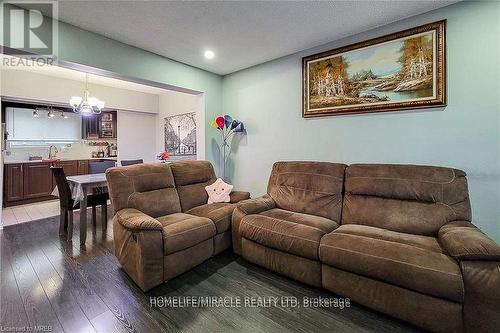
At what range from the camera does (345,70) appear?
276 cm

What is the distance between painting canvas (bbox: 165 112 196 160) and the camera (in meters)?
5.02

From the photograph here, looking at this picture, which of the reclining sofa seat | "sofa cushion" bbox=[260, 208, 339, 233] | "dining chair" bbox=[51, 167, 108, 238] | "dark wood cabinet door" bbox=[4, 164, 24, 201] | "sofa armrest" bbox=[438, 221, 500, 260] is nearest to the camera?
"sofa armrest" bbox=[438, 221, 500, 260]

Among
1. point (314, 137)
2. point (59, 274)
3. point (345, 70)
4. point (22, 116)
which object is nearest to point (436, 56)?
point (345, 70)

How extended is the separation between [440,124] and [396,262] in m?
1.54

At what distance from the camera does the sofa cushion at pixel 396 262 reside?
4.56 feet

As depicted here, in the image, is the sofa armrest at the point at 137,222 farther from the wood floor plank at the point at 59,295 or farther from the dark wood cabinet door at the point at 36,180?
the dark wood cabinet door at the point at 36,180

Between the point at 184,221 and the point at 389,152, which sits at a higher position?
the point at 389,152

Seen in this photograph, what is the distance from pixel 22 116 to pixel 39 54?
14.9ft

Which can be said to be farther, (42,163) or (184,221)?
(42,163)

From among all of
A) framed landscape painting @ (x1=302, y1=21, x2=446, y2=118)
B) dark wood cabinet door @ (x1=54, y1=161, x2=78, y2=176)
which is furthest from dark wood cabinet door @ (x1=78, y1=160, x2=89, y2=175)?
framed landscape painting @ (x1=302, y1=21, x2=446, y2=118)

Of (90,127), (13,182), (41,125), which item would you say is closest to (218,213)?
(13,182)

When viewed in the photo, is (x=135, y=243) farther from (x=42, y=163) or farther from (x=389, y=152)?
(x=42, y=163)

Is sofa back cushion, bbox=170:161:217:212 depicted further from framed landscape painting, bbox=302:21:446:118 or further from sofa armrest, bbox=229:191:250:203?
framed landscape painting, bbox=302:21:446:118

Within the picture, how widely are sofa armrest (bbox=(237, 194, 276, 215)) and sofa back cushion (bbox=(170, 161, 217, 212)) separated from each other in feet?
2.35
